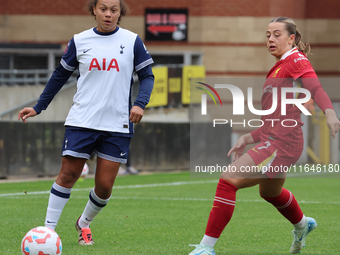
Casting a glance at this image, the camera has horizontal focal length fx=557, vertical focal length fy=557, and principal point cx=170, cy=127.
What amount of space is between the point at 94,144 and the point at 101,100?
0.40 m

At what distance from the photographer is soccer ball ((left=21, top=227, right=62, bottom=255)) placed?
441cm

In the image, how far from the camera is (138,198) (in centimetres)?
977

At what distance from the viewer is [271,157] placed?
458cm

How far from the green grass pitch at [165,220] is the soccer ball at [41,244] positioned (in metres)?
0.49

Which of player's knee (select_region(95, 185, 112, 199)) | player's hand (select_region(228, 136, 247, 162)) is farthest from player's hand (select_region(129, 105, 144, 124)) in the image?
player's hand (select_region(228, 136, 247, 162))

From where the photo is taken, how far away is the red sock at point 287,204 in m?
5.06

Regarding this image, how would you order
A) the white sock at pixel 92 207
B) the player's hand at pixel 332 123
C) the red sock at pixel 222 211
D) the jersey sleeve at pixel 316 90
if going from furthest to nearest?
the white sock at pixel 92 207
the red sock at pixel 222 211
the jersey sleeve at pixel 316 90
the player's hand at pixel 332 123

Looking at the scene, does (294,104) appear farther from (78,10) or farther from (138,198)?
(78,10)

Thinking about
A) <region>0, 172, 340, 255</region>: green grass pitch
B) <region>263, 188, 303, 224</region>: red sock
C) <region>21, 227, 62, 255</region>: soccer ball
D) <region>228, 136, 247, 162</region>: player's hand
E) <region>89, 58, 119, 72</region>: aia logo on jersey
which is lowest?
<region>0, 172, 340, 255</region>: green grass pitch

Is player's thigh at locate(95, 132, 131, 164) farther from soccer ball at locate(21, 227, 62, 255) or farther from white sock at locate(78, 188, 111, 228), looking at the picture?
soccer ball at locate(21, 227, 62, 255)

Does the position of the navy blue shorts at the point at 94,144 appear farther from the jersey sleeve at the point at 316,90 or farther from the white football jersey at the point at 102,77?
the jersey sleeve at the point at 316,90

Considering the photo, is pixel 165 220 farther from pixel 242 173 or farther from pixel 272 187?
pixel 242 173

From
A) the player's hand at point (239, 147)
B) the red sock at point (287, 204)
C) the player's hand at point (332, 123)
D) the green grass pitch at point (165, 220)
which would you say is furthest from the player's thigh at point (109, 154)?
the player's hand at point (332, 123)

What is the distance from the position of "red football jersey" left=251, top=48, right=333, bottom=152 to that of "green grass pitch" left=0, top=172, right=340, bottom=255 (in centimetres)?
122
